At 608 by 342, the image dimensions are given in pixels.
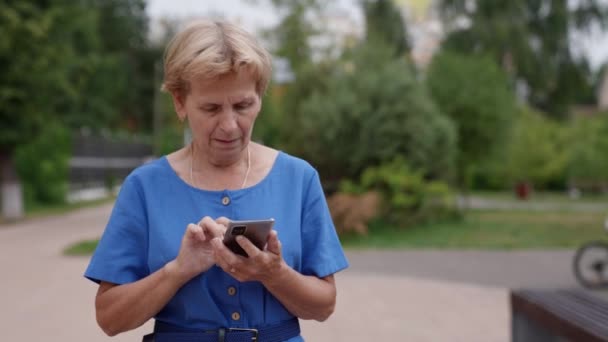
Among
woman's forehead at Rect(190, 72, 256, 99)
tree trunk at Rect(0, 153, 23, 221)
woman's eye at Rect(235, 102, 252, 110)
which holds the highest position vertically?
woman's forehead at Rect(190, 72, 256, 99)

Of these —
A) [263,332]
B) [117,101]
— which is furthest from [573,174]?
[263,332]

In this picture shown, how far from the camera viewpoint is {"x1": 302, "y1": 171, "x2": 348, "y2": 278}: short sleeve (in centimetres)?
224

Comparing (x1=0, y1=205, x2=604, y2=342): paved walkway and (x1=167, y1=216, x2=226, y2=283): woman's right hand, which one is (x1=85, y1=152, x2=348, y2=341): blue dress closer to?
(x1=167, y1=216, x2=226, y2=283): woman's right hand

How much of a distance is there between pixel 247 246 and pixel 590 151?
41.2 m

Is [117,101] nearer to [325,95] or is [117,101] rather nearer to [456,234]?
[325,95]

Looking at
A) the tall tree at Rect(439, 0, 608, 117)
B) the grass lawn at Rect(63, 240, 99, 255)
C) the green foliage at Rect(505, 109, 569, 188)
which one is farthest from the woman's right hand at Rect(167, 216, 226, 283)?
the green foliage at Rect(505, 109, 569, 188)

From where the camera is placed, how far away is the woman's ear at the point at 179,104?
2.20 meters

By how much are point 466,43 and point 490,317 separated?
29618 millimetres

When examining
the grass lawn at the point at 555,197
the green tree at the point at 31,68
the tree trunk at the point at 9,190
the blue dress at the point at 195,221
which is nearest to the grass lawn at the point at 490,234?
the green tree at the point at 31,68

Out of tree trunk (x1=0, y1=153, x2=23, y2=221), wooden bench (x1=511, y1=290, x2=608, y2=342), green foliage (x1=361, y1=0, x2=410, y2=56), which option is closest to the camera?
wooden bench (x1=511, y1=290, x2=608, y2=342)

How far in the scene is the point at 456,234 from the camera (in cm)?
1919

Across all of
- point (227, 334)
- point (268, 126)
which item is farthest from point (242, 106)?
point (268, 126)

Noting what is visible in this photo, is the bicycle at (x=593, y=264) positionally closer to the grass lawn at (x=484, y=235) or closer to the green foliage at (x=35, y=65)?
the grass lawn at (x=484, y=235)

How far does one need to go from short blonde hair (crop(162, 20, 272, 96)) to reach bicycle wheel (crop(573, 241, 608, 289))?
9.98m
